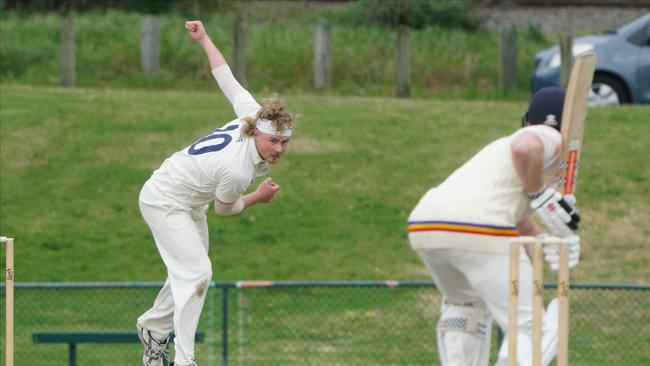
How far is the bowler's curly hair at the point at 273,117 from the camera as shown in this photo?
7254 mm

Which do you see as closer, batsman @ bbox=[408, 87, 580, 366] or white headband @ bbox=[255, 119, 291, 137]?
batsman @ bbox=[408, 87, 580, 366]

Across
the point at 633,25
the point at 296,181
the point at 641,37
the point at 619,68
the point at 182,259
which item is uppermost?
the point at 182,259

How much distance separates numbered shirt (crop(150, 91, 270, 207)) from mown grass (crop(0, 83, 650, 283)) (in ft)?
16.9

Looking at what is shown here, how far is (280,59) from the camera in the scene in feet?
65.8

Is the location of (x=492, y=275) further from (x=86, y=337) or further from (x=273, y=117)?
(x=86, y=337)

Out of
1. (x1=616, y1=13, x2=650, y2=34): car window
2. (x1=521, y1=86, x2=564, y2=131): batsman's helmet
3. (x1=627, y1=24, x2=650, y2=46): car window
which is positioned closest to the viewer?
(x1=521, y1=86, x2=564, y2=131): batsman's helmet

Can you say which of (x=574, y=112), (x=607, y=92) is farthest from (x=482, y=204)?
(x=607, y=92)

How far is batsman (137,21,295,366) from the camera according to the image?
727 cm

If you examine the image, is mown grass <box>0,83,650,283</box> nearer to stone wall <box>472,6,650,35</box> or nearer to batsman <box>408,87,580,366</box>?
batsman <box>408,87,580,366</box>

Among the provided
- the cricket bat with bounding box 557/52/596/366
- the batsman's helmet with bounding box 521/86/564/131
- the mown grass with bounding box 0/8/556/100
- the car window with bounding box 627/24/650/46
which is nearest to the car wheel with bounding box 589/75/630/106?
the car window with bounding box 627/24/650/46

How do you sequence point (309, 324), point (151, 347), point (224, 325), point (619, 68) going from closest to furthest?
point (151, 347) → point (224, 325) → point (309, 324) → point (619, 68)

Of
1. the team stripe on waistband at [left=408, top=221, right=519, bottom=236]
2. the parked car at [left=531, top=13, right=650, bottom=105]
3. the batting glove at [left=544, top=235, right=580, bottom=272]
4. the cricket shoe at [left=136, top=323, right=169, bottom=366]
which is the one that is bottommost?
the parked car at [left=531, top=13, right=650, bottom=105]

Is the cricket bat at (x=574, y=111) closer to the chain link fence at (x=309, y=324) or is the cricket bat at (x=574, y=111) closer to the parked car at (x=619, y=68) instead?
the chain link fence at (x=309, y=324)

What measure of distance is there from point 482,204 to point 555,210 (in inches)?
13.1
